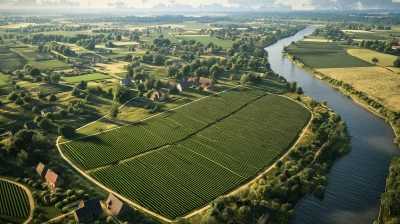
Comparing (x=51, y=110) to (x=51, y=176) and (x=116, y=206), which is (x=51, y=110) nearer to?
(x=51, y=176)

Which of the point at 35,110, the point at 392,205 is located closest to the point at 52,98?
the point at 35,110

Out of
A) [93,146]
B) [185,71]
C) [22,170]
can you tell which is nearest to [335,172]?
[93,146]

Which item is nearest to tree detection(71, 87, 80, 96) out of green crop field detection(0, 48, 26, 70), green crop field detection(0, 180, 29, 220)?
green crop field detection(0, 180, 29, 220)

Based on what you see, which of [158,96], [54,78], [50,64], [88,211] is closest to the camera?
[88,211]

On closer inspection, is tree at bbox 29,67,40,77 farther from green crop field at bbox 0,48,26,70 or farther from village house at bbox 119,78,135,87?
village house at bbox 119,78,135,87

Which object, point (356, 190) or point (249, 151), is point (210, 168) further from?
point (356, 190)

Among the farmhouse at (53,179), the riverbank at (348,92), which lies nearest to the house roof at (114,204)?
the farmhouse at (53,179)

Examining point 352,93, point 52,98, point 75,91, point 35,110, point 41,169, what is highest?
point 75,91
